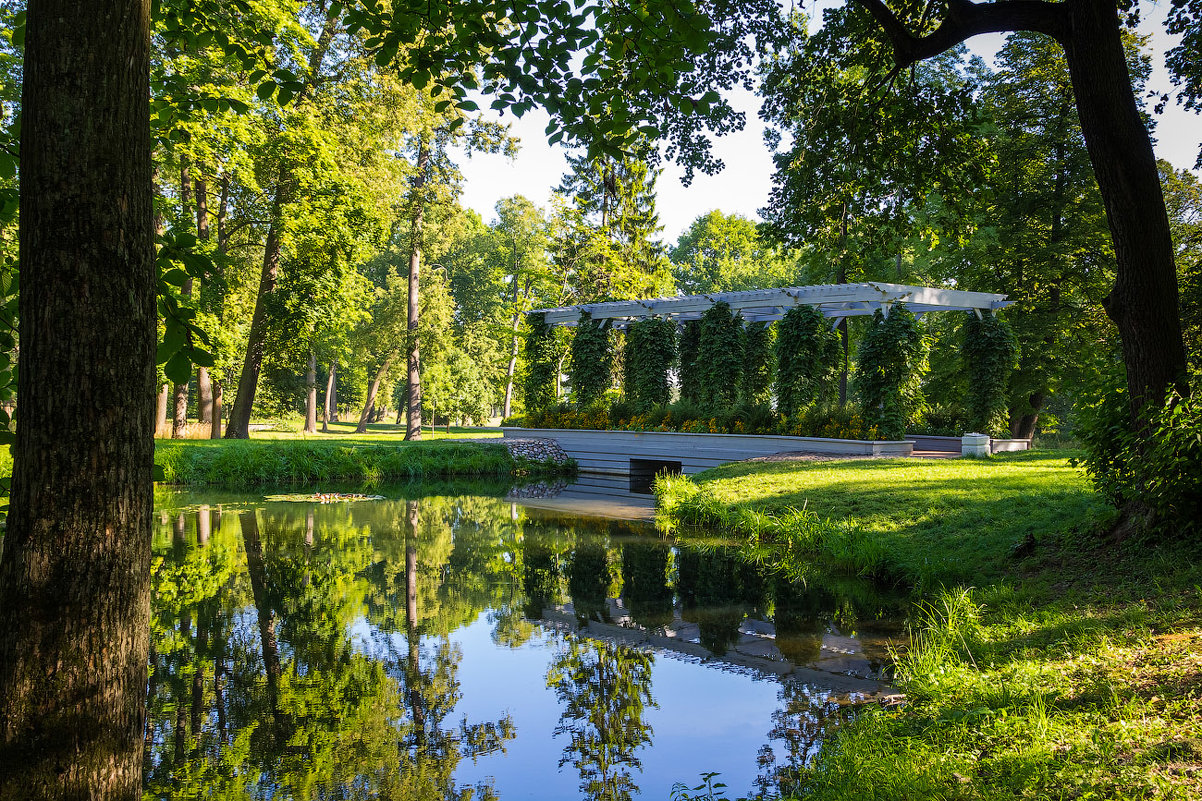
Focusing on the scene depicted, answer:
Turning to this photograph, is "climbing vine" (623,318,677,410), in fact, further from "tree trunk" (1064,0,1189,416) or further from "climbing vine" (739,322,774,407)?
"tree trunk" (1064,0,1189,416)

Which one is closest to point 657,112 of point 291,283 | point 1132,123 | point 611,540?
point 1132,123

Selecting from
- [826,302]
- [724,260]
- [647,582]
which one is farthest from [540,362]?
[724,260]

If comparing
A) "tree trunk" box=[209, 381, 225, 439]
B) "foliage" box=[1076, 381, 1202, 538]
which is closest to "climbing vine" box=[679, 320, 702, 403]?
"tree trunk" box=[209, 381, 225, 439]

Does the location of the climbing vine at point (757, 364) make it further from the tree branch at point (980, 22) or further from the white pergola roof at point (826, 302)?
the tree branch at point (980, 22)

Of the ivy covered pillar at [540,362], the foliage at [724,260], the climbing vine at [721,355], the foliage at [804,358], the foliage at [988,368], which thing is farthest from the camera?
the foliage at [724,260]

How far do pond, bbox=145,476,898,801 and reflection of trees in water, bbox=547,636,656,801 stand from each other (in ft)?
0.06

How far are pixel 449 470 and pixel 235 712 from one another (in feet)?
50.7

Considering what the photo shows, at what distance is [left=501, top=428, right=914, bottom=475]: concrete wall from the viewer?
1505 cm

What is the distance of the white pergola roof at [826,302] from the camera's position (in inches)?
595

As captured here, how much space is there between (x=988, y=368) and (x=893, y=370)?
2.36 metres

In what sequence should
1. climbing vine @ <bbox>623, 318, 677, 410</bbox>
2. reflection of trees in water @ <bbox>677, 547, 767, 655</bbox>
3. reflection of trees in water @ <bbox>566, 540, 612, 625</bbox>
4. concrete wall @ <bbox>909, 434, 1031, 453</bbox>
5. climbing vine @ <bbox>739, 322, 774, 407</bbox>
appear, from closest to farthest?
reflection of trees in water @ <bbox>677, 547, 767, 655</bbox> < reflection of trees in water @ <bbox>566, 540, 612, 625</bbox> < concrete wall @ <bbox>909, 434, 1031, 453</bbox> < climbing vine @ <bbox>739, 322, 774, 407</bbox> < climbing vine @ <bbox>623, 318, 677, 410</bbox>

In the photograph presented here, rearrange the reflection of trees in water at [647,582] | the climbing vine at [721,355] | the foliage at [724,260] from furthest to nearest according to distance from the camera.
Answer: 1. the foliage at [724,260]
2. the climbing vine at [721,355]
3. the reflection of trees in water at [647,582]

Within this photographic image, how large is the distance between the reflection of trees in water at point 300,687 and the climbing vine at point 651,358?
12.2 meters

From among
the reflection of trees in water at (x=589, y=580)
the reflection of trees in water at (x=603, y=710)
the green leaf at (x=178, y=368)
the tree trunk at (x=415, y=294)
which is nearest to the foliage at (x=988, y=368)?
the reflection of trees in water at (x=589, y=580)
